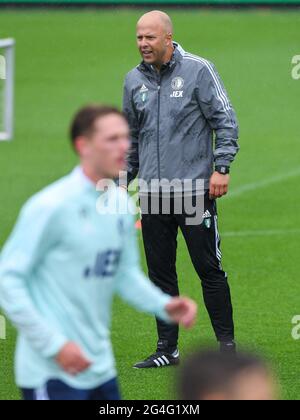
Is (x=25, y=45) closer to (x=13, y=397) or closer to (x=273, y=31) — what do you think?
(x=273, y=31)

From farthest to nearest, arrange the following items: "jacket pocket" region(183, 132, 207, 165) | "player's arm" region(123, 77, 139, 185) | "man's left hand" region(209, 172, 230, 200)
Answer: "player's arm" region(123, 77, 139, 185), "jacket pocket" region(183, 132, 207, 165), "man's left hand" region(209, 172, 230, 200)

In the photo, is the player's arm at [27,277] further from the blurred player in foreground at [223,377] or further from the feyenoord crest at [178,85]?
the feyenoord crest at [178,85]

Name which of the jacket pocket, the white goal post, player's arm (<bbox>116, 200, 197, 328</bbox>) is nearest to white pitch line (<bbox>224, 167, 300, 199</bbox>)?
the white goal post

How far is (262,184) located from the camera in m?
19.9

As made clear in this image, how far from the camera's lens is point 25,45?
111ft

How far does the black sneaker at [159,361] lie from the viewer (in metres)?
10.3

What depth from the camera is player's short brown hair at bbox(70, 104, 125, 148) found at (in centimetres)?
636

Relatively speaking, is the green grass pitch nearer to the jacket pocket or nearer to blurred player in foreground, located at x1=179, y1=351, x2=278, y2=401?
the jacket pocket

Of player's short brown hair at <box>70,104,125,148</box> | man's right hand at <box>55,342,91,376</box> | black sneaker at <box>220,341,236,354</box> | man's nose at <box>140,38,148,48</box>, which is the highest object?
man's nose at <box>140,38,148,48</box>

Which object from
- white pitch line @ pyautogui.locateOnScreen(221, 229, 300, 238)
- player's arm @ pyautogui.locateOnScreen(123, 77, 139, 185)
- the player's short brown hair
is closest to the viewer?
the player's short brown hair

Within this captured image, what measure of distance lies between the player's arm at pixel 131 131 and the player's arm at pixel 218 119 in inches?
22.0

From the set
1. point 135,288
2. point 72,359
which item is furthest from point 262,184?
point 72,359

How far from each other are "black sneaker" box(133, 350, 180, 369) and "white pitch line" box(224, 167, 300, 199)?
8.58 metres
